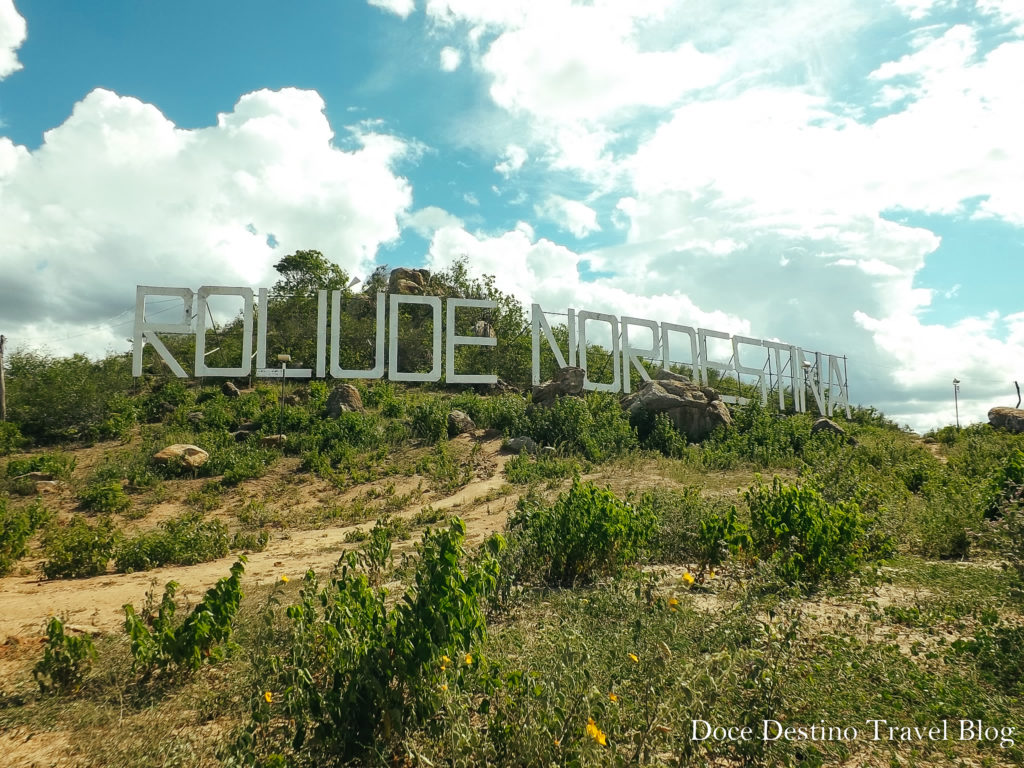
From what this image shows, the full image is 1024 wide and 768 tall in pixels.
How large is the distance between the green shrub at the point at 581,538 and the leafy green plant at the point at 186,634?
2539mm

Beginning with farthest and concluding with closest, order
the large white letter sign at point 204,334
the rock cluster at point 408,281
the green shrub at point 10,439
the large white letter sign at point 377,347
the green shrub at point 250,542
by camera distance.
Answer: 1. the rock cluster at point 408,281
2. the large white letter sign at point 377,347
3. the large white letter sign at point 204,334
4. the green shrub at point 10,439
5. the green shrub at point 250,542

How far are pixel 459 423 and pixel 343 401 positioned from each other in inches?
140

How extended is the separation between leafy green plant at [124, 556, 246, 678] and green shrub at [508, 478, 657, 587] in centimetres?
254

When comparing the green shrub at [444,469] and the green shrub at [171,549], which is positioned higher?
the green shrub at [444,469]

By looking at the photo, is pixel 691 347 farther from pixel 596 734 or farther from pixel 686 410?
pixel 596 734

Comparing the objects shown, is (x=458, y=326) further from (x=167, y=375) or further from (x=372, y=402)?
(x=167, y=375)

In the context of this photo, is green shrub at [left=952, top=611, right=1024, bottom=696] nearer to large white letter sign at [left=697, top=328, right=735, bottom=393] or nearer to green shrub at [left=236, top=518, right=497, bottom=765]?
green shrub at [left=236, top=518, right=497, bottom=765]

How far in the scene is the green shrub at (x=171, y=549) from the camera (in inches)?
328

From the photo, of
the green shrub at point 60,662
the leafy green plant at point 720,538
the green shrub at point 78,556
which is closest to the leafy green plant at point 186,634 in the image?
the green shrub at point 60,662

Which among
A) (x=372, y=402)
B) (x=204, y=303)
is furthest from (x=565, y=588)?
(x=204, y=303)

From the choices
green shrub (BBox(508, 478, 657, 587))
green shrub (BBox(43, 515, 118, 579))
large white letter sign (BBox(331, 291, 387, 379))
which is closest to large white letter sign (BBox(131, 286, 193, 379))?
large white letter sign (BBox(331, 291, 387, 379))

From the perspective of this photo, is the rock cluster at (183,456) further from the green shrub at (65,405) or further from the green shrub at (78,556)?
the green shrub at (78,556)

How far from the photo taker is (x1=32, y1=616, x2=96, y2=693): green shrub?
12.9ft

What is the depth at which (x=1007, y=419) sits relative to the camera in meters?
22.4
